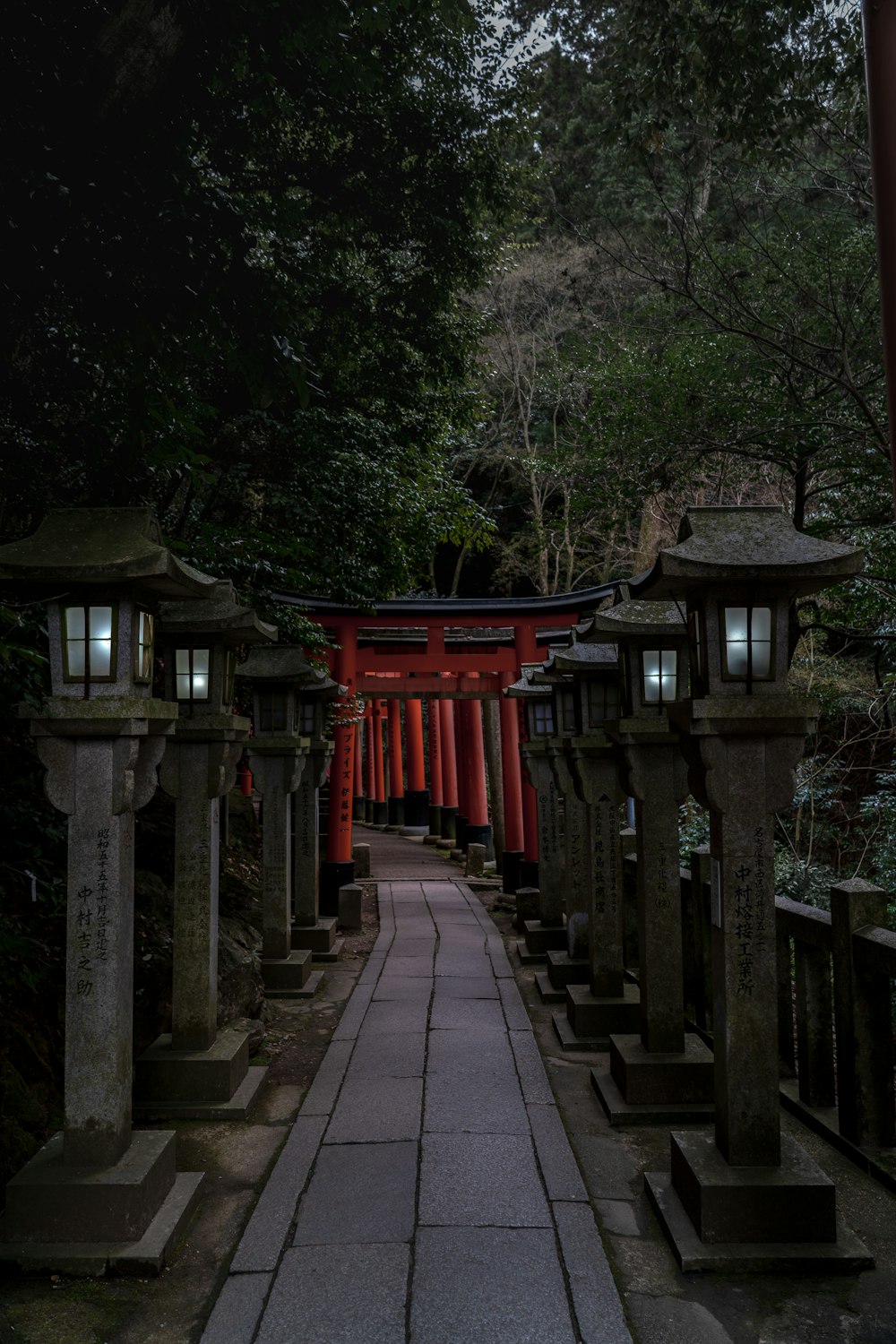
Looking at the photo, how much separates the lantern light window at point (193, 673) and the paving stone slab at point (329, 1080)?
2629 mm

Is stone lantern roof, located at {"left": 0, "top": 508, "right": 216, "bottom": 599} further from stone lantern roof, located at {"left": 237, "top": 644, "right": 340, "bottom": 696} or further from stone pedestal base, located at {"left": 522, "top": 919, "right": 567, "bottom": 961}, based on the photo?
stone pedestal base, located at {"left": 522, "top": 919, "right": 567, "bottom": 961}

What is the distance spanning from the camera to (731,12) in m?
6.56

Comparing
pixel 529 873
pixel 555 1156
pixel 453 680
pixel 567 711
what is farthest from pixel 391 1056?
pixel 453 680

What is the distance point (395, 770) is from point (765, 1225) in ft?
86.1

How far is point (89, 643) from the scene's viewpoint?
13.7 feet

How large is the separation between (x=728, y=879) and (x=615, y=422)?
19.8 feet

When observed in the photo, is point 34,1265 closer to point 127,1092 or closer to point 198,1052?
point 127,1092

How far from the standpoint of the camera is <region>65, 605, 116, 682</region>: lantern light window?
4172mm

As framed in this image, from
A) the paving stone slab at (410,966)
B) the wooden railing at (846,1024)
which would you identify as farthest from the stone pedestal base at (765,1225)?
the paving stone slab at (410,966)

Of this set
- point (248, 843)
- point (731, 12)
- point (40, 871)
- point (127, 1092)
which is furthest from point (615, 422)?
point (248, 843)

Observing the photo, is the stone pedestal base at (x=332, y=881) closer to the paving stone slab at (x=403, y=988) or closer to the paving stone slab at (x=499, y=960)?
the paving stone slab at (x=499, y=960)

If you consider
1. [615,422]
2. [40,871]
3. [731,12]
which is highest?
[731,12]

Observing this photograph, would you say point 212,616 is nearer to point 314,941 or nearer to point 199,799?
point 199,799

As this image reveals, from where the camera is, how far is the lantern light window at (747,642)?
4125 mm
